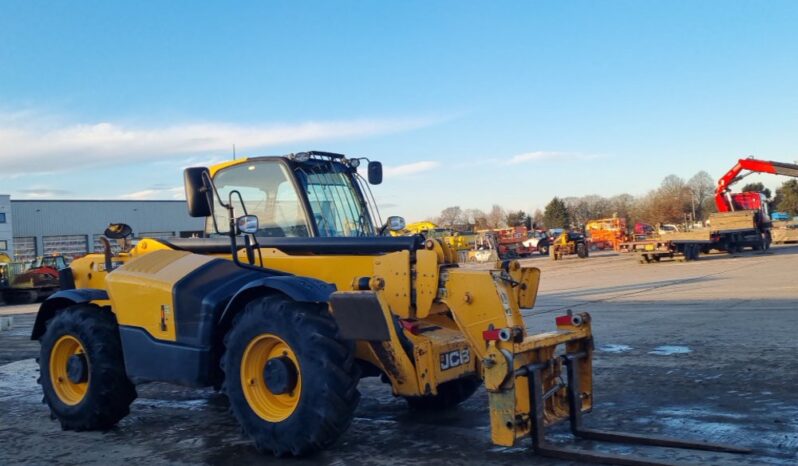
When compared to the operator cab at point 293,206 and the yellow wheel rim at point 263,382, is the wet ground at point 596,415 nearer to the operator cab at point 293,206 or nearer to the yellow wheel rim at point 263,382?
the yellow wheel rim at point 263,382

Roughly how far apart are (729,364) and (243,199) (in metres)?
5.76

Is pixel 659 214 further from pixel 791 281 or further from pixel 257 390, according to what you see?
pixel 257 390

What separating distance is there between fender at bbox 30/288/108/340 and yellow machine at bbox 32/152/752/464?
0.07 ft

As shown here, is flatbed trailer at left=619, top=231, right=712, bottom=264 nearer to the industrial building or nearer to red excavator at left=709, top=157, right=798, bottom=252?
red excavator at left=709, top=157, right=798, bottom=252

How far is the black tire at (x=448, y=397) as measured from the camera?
22.5 ft

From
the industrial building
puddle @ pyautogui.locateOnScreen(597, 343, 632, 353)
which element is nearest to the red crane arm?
puddle @ pyautogui.locateOnScreen(597, 343, 632, 353)

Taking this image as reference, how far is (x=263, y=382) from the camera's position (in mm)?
5551

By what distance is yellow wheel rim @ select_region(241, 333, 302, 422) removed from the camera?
5430mm

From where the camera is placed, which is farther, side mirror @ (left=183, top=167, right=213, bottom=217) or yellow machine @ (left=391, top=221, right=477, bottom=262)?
yellow machine @ (left=391, top=221, right=477, bottom=262)

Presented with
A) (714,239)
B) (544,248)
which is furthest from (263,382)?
(544,248)

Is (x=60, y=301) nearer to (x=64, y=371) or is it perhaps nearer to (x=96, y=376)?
(x=64, y=371)

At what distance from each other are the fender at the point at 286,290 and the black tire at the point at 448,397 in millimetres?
1878

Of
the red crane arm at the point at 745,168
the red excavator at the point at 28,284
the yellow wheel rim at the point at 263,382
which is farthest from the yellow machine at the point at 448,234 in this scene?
the yellow wheel rim at the point at 263,382

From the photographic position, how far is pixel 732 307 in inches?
550
